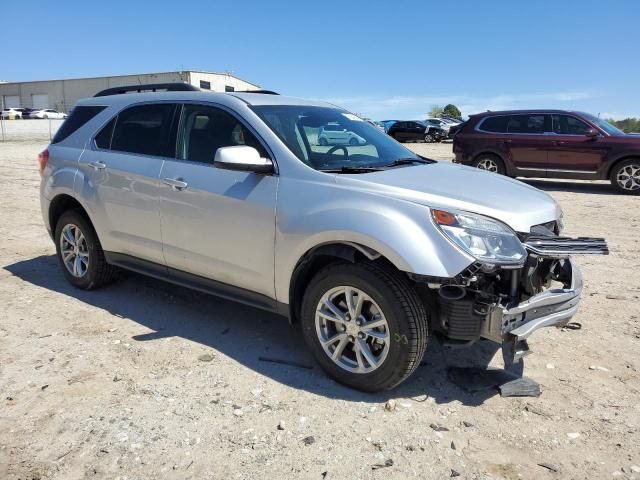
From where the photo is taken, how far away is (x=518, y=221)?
312 cm

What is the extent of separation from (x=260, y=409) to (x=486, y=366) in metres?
1.63

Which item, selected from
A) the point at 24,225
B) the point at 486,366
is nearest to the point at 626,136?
the point at 486,366

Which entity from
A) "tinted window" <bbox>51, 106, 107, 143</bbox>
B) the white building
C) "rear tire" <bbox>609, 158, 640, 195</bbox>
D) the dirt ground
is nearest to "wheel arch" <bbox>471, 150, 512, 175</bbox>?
"rear tire" <bbox>609, 158, 640, 195</bbox>

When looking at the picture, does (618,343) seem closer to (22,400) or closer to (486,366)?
(486,366)

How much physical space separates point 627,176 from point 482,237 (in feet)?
34.2

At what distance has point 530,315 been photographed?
3.07m

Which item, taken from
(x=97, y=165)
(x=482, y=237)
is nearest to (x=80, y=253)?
(x=97, y=165)

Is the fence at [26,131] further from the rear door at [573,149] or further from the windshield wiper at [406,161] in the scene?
the windshield wiper at [406,161]

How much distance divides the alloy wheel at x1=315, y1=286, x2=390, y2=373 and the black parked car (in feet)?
103

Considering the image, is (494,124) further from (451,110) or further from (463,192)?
(451,110)

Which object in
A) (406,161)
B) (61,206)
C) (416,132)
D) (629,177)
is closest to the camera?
(406,161)

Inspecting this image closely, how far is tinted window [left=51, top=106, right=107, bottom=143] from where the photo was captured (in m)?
5.10

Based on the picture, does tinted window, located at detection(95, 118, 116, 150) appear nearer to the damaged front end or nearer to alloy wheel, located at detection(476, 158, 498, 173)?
the damaged front end

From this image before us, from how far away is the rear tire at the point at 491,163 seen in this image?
42.0 ft
